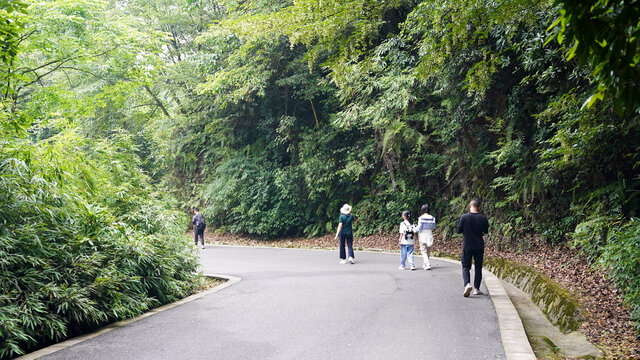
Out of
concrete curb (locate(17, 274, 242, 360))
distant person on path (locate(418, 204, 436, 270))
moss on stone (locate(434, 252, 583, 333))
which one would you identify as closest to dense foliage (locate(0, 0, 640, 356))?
concrete curb (locate(17, 274, 242, 360))

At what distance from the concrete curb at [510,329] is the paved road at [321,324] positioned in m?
0.12

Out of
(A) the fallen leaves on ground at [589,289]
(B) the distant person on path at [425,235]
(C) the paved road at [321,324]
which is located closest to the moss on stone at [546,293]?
(A) the fallen leaves on ground at [589,289]

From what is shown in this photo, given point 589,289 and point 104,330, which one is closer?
point 104,330

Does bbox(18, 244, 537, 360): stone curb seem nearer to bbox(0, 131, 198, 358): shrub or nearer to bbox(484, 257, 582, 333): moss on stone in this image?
bbox(0, 131, 198, 358): shrub

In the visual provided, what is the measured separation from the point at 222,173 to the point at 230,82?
560cm

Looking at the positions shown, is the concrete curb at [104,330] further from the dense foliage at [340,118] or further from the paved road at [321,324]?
the dense foliage at [340,118]

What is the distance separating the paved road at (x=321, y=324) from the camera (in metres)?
5.77

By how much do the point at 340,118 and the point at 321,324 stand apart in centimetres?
1240

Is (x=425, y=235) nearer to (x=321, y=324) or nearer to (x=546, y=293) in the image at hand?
(x=546, y=293)

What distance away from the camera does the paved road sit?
5.77m

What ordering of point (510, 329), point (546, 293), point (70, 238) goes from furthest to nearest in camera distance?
point (546, 293) → point (70, 238) → point (510, 329)

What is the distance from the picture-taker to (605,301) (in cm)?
789

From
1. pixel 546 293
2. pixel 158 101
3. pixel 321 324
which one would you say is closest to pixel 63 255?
pixel 321 324

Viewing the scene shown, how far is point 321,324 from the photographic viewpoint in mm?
7074
